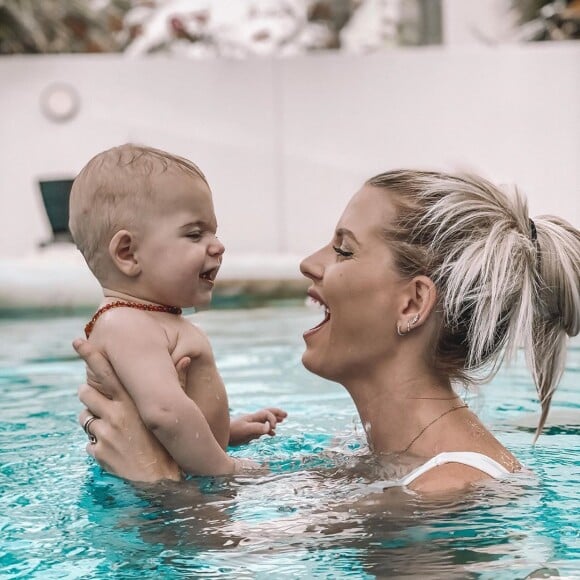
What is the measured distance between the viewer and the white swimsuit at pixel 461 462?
2738 millimetres

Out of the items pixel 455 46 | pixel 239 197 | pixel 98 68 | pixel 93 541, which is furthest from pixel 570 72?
pixel 93 541

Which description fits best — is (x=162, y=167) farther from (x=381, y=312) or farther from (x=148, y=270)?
(x=381, y=312)

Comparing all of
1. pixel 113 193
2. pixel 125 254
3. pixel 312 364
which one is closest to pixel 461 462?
pixel 312 364

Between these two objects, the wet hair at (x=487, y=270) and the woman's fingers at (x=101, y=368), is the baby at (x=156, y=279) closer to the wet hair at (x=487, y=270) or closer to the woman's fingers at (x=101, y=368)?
the woman's fingers at (x=101, y=368)

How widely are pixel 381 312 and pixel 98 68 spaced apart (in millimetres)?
8772

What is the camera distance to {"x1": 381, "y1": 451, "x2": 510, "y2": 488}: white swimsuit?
2.74 m

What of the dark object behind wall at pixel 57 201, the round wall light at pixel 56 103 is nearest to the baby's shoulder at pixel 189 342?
the dark object behind wall at pixel 57 201

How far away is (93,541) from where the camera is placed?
8.49 ft

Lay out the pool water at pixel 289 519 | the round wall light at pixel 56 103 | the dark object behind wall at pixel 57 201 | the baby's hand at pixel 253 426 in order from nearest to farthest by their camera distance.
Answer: the pool water at pixel 289 519, the baby's hand at pixel 253 426, the dark object behind wall at pixel 57 201, the round wall light at pixel 56 103

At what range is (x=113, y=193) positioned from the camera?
9.53 ft

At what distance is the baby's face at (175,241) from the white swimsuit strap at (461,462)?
765mm

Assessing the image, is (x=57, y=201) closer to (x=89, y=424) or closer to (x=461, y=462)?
(x=89, y=424)

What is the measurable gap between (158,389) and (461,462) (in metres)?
0.77

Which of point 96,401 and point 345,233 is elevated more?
point 345,233
